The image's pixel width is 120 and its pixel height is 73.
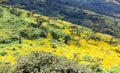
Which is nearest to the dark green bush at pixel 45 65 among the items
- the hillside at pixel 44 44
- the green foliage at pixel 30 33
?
the hillside at pixel 44 44

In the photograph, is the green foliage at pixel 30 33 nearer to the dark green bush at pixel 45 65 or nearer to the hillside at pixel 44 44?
the hillside at pixel 44 44

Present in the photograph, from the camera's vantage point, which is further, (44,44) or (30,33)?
(30,33)

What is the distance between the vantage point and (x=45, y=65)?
45.6 meters

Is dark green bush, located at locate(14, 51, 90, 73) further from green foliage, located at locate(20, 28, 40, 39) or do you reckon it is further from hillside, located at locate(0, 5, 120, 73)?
green foliage, located at locate(20, 28, 40, 39)

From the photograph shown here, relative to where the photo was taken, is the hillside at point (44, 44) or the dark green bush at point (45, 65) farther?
the hillside at point (44, 44)

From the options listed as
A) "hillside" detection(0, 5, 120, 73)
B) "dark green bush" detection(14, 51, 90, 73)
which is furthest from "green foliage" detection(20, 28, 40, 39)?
"dark green bush" detection(14, 51, 90, 73)

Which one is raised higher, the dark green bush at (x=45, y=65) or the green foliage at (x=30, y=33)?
the dark green bush at (x=45, y=65)

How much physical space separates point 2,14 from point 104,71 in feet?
251

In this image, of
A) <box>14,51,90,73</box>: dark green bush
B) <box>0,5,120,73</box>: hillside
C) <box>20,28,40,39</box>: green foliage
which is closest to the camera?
<box>14,51,90,73</box>: dark green bush

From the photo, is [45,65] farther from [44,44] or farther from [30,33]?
[30,33]

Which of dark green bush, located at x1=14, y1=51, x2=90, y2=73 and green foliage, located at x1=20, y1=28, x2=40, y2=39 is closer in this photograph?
dark green bush, located at x1=14, y1=51, x2=90, y2=73

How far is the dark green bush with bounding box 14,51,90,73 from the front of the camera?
44125 mm

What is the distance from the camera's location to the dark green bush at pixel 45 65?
4412cm

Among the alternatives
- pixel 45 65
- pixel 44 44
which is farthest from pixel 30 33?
pixel 45 65
